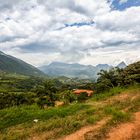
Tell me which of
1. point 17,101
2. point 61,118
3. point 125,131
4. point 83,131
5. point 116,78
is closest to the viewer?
point 125,131

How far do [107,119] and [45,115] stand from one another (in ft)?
15.7

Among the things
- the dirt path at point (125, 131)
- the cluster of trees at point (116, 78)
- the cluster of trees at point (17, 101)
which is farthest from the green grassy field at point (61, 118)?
the cluster of trees at point (17, 101)

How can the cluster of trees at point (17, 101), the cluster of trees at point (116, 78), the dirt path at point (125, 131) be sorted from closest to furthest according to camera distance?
the dirt path at point (125, 131), the cluster of trees at point (116, 78), the cluster of trees at point (17, 101)

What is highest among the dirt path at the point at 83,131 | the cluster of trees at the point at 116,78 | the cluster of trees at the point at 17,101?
the cluster of trees at the point at 116,78

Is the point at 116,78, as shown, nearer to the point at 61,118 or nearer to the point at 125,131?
the point at 61,118

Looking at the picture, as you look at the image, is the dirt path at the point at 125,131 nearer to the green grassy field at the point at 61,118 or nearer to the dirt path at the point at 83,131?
the green grassy field at the point at 61,118

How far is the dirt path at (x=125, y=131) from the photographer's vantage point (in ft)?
41.7

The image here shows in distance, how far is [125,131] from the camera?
524 inches

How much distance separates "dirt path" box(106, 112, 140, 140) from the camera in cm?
1273

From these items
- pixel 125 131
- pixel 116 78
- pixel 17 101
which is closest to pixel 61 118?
pixel 125 131

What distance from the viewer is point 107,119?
49.5ft

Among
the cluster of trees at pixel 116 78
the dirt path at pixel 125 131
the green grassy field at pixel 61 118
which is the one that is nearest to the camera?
the dirt path at pixel 125 131

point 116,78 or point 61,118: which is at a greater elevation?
point 116,78

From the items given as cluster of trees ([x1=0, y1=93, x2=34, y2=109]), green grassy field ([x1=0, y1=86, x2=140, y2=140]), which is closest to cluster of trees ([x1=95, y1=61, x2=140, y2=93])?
green grassy field ([x1=0, y1=86, x2=140, y2=140])
